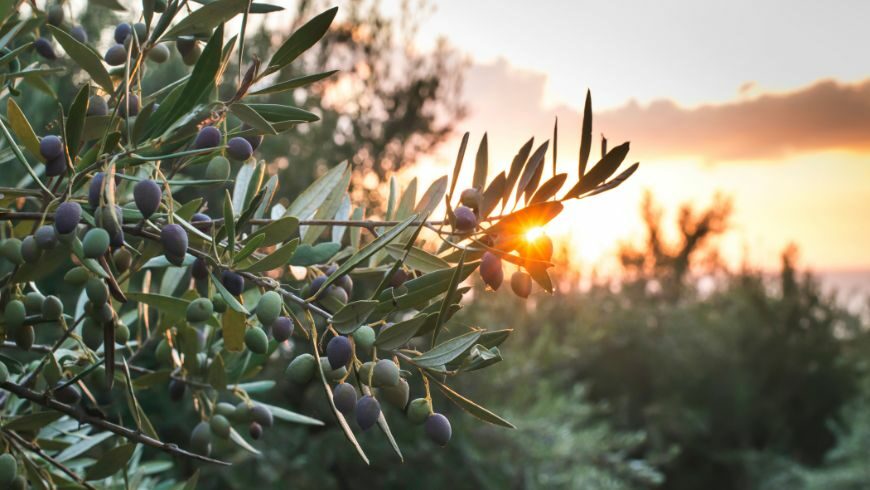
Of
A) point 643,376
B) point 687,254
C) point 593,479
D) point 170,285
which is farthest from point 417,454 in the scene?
point 687,254

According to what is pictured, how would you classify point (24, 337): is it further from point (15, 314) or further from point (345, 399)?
point (345, 399)

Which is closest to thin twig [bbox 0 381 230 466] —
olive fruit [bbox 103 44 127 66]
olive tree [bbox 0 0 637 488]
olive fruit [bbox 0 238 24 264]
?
olive tree [bbox 0 0 637 488]

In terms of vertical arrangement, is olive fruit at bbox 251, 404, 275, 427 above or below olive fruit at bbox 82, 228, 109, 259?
below

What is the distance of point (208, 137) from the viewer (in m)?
0.43

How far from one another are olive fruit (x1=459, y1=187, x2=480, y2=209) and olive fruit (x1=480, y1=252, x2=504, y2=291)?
0.09 ft

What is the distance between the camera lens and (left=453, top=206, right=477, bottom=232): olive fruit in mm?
427

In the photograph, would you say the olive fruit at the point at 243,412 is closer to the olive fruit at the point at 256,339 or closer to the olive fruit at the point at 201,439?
the olive fruit at the point at 201,439

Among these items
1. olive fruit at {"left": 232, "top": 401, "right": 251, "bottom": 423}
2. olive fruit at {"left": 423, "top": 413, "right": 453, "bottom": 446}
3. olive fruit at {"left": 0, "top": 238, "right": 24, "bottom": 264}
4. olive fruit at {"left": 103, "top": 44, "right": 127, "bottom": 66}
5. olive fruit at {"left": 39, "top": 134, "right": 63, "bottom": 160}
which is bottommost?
olive fruit at {"left": 232, "top": 401, "right": 251, "bottom": 423}

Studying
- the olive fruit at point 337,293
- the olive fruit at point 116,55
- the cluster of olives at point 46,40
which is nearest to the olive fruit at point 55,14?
the cluster of olives at point 46,40

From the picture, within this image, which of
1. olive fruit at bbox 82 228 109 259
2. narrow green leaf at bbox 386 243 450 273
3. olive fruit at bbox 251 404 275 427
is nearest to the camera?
olive fruit at bbox 82 228 109 259

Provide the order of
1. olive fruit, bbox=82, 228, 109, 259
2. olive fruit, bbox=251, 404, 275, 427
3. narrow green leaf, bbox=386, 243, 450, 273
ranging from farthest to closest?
olive fruit, bbox=251, 404, 275, 427 → narrow green leaf, bbox=386, 243, 450, 273 → olive fruit, bbox=82, 228, 109, 259

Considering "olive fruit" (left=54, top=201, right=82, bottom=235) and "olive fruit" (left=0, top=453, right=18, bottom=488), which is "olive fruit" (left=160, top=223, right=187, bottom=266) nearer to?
"olive fruit" (left=54, top=201, right=82, bottom=235)

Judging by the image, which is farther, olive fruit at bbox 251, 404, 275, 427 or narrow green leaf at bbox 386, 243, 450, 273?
olive fruit at bbox 251, 404, 275, 427

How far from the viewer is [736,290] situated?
31.4 feet
